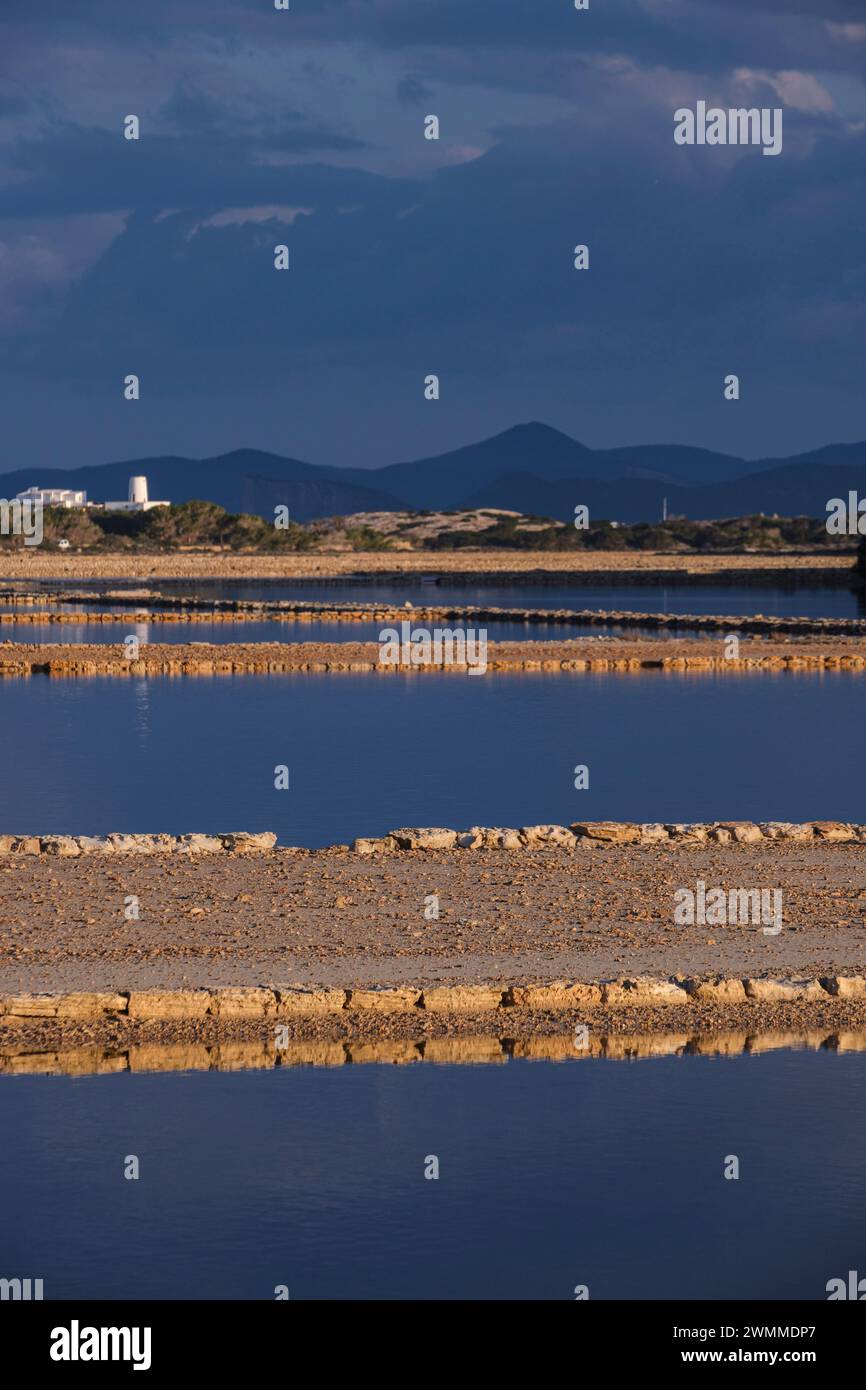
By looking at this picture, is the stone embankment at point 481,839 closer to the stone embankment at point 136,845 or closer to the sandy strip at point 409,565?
the stone embankment at point 136,845

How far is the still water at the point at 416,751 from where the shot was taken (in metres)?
21.8

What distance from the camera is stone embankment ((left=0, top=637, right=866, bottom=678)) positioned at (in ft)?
135

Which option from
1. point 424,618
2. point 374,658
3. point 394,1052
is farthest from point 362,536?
point 394,1052

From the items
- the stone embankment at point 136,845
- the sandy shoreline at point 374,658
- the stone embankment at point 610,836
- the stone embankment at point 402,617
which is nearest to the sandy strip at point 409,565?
the stone embankment at point 402,617

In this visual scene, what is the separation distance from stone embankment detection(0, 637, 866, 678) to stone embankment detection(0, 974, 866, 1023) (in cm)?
2816

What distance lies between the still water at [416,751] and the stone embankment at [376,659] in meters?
1.53

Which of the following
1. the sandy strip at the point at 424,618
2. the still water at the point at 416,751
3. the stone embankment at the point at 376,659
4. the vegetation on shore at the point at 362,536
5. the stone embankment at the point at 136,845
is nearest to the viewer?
the stone embankment at the point at 136,845

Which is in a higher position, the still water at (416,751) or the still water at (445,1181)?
the still water at (416,751)

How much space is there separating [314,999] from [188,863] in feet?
16.6

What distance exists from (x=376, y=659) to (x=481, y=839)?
25.0 meters

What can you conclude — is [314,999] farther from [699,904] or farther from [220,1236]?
[699,904]

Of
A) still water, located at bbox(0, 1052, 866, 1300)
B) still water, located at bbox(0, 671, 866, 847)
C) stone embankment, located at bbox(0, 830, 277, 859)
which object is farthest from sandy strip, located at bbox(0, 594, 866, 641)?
still water, located at bbox(0, 1052, 866, 1300)

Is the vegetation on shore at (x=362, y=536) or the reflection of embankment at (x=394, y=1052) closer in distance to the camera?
the reflection of embankment at (x=394, y=1052)

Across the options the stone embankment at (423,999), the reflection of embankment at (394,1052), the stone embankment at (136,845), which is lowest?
the reflection of embankment at (394,1052)
